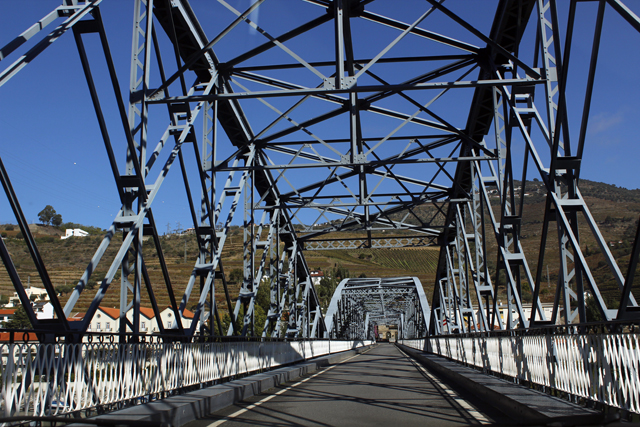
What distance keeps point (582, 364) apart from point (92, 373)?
570cm

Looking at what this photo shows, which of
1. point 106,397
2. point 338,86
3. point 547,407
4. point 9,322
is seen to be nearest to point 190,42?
point 338,86

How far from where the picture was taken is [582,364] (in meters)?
6.39

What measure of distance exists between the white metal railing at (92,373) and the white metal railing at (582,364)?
555cm

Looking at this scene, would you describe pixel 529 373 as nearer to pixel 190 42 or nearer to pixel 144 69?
pixel 144 69

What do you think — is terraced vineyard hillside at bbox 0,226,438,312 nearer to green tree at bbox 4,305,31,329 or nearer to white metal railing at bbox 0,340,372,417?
green tree at bbox 4,305,31,329

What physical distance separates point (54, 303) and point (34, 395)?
76.7 inches

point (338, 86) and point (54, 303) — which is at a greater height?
point (338, 86)

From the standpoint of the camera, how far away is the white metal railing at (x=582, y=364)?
529 centimetres

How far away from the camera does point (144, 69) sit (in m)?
10.7

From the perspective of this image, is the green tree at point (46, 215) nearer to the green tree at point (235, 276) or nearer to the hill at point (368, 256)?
the hill at point (368, 256)

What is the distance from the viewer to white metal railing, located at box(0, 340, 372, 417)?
16.7ft

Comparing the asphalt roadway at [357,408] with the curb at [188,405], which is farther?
the asphalt roadway at [357,408]

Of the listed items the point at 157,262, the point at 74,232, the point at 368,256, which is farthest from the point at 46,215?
the point at 368,256

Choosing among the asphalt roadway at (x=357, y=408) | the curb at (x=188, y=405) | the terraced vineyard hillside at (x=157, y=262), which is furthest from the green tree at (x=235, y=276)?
the curb at (x=188, y=405)
